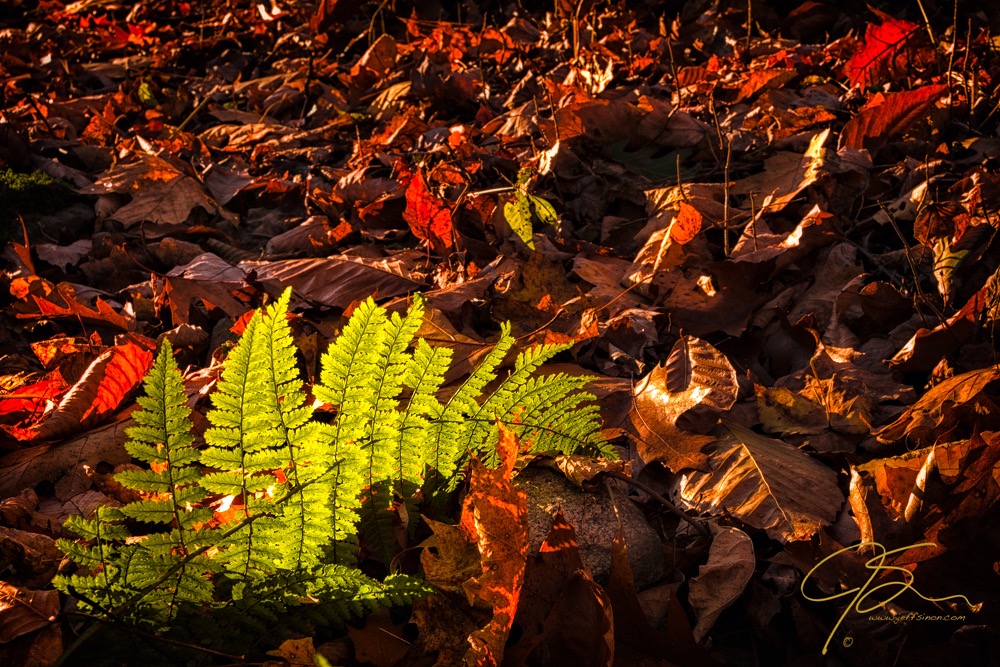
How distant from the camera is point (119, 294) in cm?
276

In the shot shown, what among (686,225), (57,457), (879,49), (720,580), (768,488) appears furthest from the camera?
(879,49)

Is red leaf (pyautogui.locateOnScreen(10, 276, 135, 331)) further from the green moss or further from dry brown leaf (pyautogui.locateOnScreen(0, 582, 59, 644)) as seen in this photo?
dry brown leaf (pyautogui.locateOnScreen(0, 582, 59, 644))

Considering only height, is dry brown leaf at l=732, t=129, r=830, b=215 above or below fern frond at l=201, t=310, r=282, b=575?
below

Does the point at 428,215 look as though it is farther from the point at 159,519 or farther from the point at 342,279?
the point at 159,519

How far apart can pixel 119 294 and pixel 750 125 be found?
8.89ft

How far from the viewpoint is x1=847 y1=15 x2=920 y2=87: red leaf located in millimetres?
3088

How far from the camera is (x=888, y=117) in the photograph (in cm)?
267

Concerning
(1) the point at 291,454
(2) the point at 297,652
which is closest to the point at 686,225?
(1) the point at 291,454

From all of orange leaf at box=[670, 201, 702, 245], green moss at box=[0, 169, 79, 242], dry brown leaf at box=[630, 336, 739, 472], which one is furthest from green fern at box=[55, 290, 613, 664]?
green moss at box=[0, 169, 79, 242]

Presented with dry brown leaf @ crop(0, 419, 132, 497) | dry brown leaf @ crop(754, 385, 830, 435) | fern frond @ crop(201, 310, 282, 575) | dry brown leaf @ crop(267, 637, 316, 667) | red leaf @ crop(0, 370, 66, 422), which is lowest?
dry brown leaf @ crop(754, 385, 830, 435)

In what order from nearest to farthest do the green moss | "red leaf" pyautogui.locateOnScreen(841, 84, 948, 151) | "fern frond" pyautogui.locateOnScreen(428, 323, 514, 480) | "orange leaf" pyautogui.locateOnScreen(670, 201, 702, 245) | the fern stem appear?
the fern stem
"fern frond" pyautogui.locateOnScreen(428, 323, 514, 480)
"orange leaf" pyautogui.locateOnScreen(670, 201, 702, 245)
"red leaf" pyautogui.locateOnScreen(841, 84, 948, 151)
the green moss

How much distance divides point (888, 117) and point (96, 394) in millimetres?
2822

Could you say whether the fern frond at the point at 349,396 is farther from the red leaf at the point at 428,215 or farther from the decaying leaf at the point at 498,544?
the red leaf at the point at 428,215

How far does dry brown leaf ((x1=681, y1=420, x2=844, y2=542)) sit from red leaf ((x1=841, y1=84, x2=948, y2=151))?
5.35 ft
